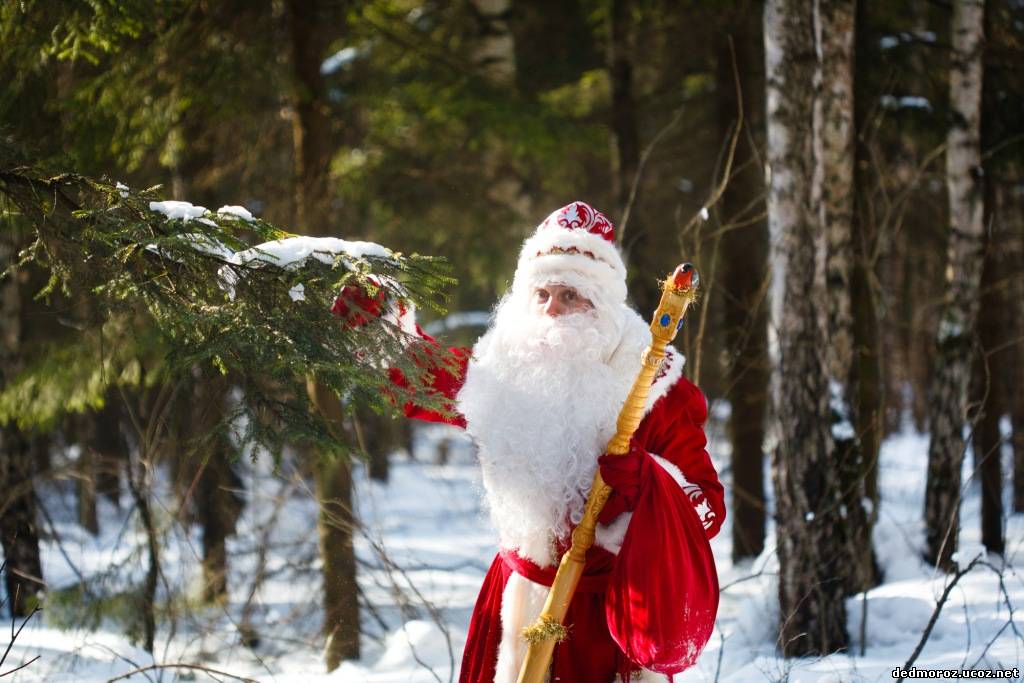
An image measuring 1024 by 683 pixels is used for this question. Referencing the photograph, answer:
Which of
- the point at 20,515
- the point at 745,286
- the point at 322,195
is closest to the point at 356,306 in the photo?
the point at 322,195

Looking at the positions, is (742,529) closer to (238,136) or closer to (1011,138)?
(1011,138)

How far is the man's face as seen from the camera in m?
3.20

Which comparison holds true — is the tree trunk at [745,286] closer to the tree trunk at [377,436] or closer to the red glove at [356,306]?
the tree trunk at [377,436]

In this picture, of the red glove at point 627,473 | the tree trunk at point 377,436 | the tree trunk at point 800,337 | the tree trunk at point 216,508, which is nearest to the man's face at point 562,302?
the red glove at point 627,473

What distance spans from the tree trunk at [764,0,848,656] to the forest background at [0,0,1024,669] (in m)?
0.01

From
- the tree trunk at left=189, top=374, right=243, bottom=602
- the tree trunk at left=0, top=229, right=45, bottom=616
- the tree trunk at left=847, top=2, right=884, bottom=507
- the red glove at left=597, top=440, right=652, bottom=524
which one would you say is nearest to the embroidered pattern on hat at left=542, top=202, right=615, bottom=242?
the red glove at left=597, top=440, right=652, bottom=524

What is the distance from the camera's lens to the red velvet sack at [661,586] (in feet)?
8.94

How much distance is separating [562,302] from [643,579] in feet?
3.25

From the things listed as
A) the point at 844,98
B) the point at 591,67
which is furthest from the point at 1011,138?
the point at 591,67

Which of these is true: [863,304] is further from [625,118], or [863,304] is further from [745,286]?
[625,118]

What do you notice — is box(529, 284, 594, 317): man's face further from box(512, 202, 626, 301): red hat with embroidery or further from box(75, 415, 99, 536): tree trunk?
box(75, 415, 99, 536): tree trunk

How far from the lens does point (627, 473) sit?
2824mm

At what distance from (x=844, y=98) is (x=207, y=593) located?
539 centimetres

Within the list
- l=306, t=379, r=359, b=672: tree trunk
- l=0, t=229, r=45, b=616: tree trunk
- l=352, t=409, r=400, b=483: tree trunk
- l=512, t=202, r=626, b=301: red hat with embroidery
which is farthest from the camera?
l=352, t=409, r=400, b=483: tree trunk
